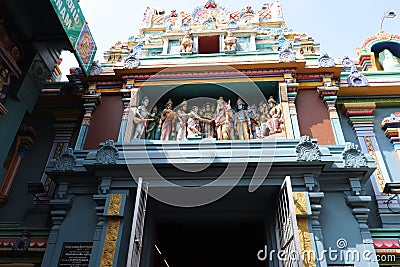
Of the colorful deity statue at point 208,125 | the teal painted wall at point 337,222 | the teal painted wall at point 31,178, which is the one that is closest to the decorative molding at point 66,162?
the teal painted wall at point 31,178

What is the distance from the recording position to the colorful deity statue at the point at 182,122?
7.98 meters

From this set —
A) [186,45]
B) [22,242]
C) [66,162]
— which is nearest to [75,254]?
[22,242]

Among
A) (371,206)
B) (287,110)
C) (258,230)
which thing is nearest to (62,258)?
(258,230)

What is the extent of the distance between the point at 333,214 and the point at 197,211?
273 centimetres

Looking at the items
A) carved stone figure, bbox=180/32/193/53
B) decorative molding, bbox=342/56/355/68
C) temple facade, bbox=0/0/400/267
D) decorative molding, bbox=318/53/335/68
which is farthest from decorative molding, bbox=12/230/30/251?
decorative molding, bbox=342/56/355/68

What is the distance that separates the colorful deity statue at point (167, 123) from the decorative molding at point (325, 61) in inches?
150

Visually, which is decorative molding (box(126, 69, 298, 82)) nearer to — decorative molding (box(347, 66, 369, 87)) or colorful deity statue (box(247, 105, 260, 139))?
colorful deity statue (box(247, 105, 260, 139))

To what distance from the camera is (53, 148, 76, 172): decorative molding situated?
699 cm

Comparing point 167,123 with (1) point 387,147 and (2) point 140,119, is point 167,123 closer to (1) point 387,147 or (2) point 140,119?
(2) point 140,119

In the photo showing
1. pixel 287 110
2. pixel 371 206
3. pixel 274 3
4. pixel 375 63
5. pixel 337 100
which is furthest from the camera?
pixel 274 3

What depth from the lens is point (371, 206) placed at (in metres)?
7.36

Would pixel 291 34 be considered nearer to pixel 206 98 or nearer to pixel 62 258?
pixel 206 98

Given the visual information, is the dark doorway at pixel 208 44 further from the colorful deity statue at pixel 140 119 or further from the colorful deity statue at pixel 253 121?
the colorful deity statue at pixel 140 119

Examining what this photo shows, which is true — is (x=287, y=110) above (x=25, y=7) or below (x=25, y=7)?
below
